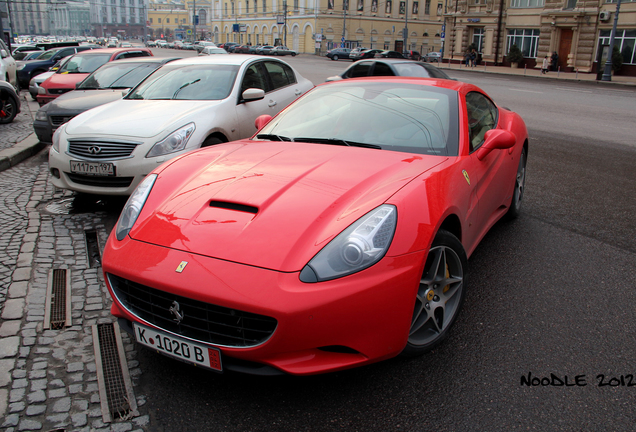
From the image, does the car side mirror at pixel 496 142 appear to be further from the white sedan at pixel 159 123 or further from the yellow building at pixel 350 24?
the yellow building at pixel 350 24

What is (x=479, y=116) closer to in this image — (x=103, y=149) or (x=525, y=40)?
(x=103, y=149)

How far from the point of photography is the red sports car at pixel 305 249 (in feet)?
7.27

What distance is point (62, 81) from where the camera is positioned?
450 inches

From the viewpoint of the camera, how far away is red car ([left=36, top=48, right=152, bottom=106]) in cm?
1123

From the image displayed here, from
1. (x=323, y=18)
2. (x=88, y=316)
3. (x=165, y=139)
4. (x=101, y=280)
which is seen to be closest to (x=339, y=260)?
(x=88, y=316)

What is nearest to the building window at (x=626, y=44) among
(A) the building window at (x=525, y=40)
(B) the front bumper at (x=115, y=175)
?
(A) the building window at (x=525, y=40)

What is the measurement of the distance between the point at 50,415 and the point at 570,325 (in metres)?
2.82

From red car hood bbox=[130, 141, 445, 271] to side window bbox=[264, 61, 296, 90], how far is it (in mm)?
4400

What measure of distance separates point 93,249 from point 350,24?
244 ft

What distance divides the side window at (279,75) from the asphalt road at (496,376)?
4341 millimetres

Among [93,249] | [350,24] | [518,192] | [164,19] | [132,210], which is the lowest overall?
[93,249]

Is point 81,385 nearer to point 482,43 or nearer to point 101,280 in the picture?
point 101,280

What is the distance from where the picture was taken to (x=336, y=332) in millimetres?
2227

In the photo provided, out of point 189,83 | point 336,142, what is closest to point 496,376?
point 336,142
